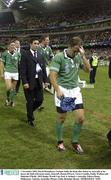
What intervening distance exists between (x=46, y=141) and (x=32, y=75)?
1.76 metres

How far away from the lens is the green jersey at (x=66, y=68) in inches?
371

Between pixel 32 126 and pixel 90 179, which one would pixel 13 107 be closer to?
pixel 32 126

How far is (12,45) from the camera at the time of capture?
48.9 feet

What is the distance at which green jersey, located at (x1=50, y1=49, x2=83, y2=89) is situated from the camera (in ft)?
30.9

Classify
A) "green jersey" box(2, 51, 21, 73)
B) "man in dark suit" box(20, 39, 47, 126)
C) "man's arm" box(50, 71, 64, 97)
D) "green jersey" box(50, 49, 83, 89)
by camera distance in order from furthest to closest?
"green jersey" box(2, 51, 21, 73), "man in dark suit" box(20, 39, 47, 126), "green jersey" box(50, 49, 83, 89), "man's arm" box(50, 71, 64, 97)

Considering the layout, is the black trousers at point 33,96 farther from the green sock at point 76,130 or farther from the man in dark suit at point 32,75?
the green sock at point 76,130

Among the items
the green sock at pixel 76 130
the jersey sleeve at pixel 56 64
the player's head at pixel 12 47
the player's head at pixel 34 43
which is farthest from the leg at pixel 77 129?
the player's head at pixel 12 47

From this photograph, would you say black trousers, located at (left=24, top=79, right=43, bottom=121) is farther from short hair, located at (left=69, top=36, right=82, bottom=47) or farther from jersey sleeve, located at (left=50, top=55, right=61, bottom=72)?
short hair, located at (left=69, top=36, right=82, bottom=47)

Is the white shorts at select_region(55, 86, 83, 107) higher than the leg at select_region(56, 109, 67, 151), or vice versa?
the white shorts at select_region(55, 86, 83, 107)

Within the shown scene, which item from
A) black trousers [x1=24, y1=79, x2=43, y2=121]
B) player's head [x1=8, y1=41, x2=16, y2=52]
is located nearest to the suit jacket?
black trousers [x1=24, y1=79, x2=43, y2=121]

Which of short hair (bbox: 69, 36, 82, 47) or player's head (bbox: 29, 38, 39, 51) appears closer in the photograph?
short hair (bbox: 69, 36, 82, 47)

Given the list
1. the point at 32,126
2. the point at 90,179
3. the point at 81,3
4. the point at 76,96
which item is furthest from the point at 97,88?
the point at 81,3

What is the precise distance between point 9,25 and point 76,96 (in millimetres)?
80279

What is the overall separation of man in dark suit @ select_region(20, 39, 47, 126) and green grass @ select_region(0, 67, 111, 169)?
0.78 metres
